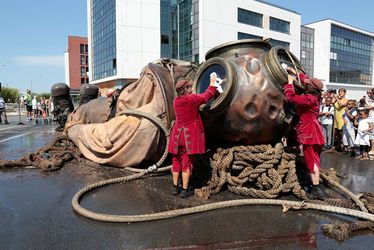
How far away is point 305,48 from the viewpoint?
5819 cm

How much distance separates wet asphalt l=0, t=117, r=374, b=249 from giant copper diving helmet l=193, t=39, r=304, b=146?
2.98ft

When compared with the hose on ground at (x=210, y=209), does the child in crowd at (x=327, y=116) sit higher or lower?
higher

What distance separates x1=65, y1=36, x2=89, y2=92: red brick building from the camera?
71.4 m

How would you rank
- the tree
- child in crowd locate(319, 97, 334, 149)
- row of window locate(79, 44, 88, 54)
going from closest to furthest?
child in crowd locate(319, 97, 334, 149) → row of window locate(79, 44, 88, 54) → the tree

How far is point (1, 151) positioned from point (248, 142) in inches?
254

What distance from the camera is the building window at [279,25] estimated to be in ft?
163

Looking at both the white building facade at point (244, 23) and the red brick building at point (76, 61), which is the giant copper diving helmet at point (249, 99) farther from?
the red brick building at point (76, 61)

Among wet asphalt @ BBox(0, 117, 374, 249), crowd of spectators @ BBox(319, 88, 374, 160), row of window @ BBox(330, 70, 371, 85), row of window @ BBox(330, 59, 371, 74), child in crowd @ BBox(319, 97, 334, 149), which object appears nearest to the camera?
wet asphalt @ BBox(0, 117, 374, 249)

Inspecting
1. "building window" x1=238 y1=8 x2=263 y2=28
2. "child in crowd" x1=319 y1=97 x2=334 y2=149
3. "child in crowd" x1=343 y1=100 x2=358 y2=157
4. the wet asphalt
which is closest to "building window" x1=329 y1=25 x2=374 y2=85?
"building window" x1=238 y1=8 x2=263 y2=28

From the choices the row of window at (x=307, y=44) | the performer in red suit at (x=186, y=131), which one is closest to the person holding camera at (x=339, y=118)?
the performer in red suit at (x=186, y=131)

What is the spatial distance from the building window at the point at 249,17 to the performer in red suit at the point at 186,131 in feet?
144

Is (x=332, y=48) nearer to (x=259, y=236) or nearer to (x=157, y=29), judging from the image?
(x=157, y=29)

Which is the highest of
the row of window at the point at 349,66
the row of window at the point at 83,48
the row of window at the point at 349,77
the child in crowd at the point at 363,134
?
the row of window at the point at 83,48

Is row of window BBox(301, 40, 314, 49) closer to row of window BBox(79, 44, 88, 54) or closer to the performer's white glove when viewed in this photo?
row of window BBox(79, 44, 88, 54)
